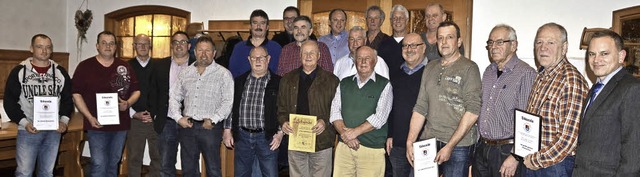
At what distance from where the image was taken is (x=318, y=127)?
396 cm

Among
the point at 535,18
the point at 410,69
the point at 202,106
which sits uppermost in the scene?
the point at 535,18

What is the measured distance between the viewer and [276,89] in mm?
4250

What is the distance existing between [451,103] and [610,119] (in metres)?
0.98

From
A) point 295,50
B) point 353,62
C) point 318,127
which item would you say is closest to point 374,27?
point 353,62

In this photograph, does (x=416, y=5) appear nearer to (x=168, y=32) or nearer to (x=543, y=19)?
(x=543, y=19)

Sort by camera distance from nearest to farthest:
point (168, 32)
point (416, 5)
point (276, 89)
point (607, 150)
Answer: point (607, 150)
point (276, 89)
point (416, 5)
point (168, 32)

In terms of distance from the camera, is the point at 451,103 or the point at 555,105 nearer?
the point at 555,105

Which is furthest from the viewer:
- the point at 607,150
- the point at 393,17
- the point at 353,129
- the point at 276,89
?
the point at 393,17

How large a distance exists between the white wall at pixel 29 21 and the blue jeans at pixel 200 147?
3923mm

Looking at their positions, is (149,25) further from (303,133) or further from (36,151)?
(303,133)

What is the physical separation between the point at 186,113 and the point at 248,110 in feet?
1.83

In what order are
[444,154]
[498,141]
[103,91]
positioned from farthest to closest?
[103,91] < [444,154] < [498,141]

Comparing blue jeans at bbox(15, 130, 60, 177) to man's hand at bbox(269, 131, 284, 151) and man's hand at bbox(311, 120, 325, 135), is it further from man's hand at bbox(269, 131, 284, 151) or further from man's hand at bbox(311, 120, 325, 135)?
man's hand at bbox(311, 120, 325, 135)

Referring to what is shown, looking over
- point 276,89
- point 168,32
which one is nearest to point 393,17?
point 276,89
